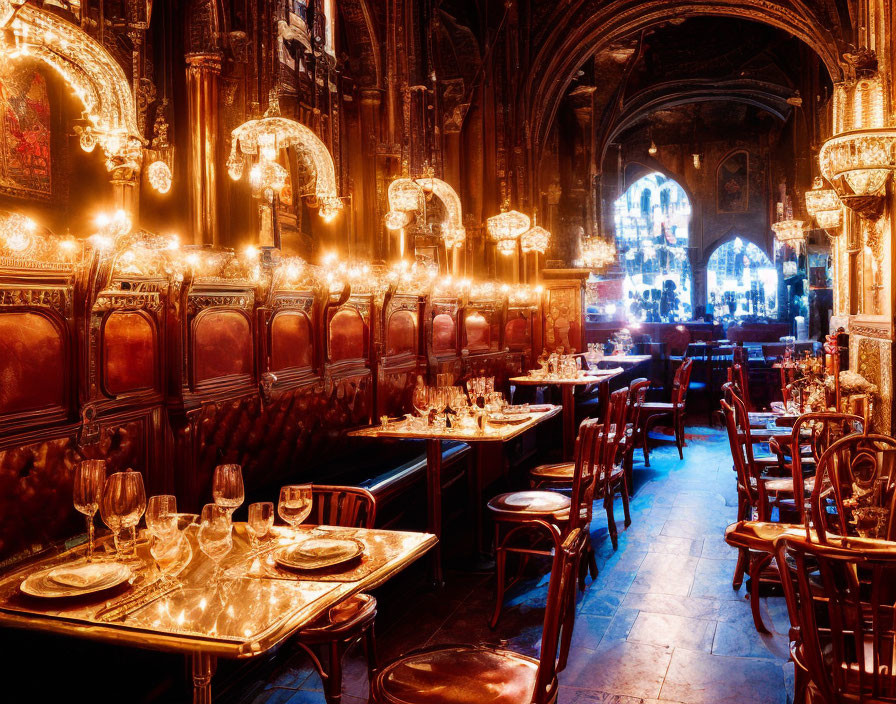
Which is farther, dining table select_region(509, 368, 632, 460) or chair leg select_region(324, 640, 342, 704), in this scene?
dining table select_region(509, 368, 632, 460)

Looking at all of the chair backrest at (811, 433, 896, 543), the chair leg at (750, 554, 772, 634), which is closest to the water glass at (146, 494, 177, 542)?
the chair backrest at (811, 433, 896, 543)

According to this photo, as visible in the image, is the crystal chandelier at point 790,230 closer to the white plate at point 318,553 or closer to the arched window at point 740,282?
the arched window at point 740,282

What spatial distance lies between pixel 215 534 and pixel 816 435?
12.7ft

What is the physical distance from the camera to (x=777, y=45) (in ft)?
47.8

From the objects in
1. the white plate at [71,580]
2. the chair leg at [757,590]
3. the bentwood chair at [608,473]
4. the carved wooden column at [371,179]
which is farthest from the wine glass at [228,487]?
the carved wooden column at [371,179]

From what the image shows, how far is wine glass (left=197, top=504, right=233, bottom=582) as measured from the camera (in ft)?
6.99

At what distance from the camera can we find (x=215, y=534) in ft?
7.04

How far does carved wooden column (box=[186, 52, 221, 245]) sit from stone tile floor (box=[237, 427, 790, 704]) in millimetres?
2459

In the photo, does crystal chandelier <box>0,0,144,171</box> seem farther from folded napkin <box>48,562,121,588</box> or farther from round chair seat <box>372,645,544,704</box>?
round chair seat <box>372,645,544,704</box>

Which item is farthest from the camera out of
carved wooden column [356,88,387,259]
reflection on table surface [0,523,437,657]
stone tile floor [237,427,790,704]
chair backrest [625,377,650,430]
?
chair backrest [625,377,650,430]

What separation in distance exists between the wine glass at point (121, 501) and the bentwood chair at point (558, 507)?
185 cm

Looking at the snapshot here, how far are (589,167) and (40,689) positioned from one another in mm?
13283

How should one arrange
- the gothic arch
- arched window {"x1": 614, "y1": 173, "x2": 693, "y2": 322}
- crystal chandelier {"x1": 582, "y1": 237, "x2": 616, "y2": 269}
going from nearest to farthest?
the gothic arch, crystal chandelier {"x1": 582, "y1": 237, "x2": 616, "y2": 269}, arched window {"x1": 614, "y1": 173, "x2": 693, "y2": 322}

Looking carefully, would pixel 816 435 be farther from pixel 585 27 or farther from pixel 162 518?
pixel 585 27
